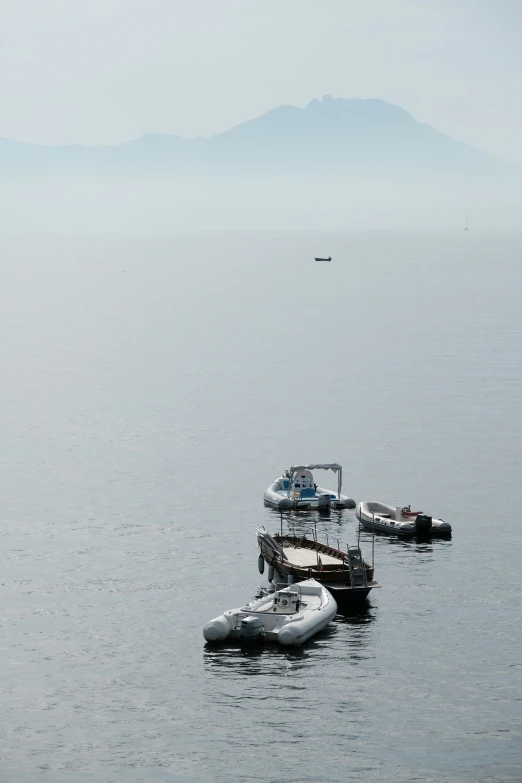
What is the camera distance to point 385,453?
122m

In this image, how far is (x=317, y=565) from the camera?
3125 inches

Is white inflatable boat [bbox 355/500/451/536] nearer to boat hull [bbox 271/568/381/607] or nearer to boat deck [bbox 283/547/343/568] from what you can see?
boat deck [bbox 283/547/343/568]

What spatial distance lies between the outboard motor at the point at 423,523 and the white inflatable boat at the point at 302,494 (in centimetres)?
1049

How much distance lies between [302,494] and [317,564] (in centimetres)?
2229

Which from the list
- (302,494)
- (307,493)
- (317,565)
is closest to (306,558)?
(317,565)

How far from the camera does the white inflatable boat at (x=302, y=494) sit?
101 m

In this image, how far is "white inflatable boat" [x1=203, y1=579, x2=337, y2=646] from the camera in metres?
68.4

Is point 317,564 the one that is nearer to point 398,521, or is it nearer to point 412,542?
point 412,542

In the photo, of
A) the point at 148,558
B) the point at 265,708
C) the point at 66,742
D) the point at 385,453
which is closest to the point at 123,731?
the point at 66,742

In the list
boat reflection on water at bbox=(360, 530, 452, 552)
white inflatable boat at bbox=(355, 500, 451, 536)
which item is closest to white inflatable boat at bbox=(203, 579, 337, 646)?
boat reflection on water at bbox=(360, 530, 452, 552)

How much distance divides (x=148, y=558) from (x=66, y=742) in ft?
95.8

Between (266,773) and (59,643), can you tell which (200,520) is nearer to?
(59,643)

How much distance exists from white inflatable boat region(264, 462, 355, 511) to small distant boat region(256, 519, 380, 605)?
41.1 feet

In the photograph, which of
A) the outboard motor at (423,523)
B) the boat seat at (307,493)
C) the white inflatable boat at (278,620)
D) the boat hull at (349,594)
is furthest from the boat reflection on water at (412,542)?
the white inflatable boat at (278,620)
